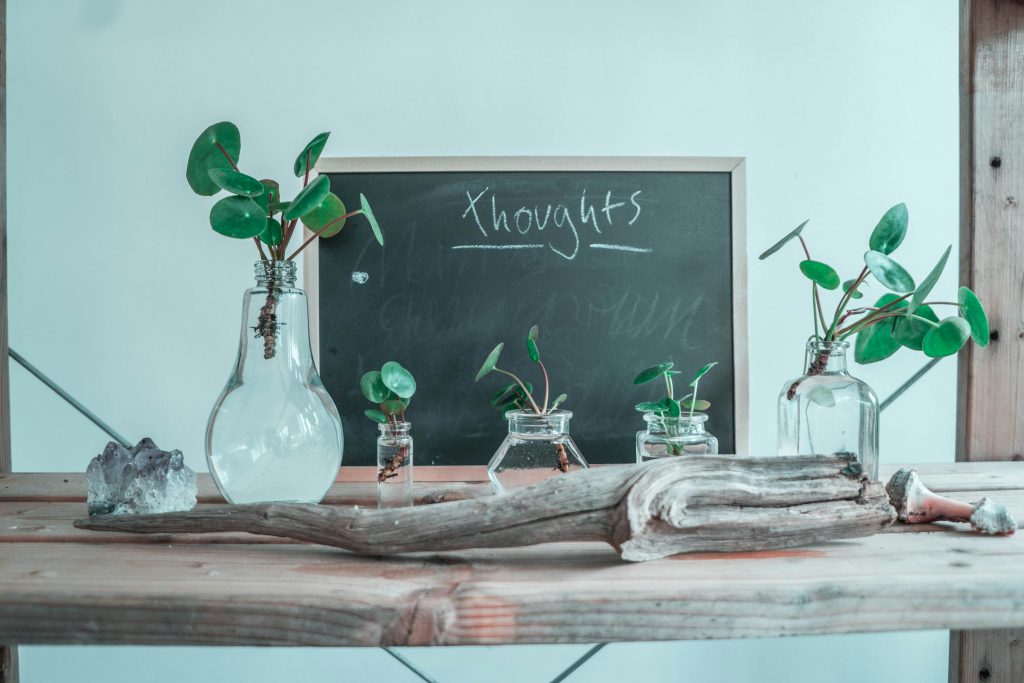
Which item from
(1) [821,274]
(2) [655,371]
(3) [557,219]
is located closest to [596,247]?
(3) [557,219]

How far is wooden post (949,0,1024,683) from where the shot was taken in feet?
2.86

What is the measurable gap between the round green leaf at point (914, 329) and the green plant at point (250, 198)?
606 millimetres

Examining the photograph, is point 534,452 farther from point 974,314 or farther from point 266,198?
point 974,314

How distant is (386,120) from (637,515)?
0.86 meters

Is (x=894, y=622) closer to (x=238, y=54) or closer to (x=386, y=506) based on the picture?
(x=386, y=506)

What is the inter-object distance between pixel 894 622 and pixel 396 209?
82 centimetres

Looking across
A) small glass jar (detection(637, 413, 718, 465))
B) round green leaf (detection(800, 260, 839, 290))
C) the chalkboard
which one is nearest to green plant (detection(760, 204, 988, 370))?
round green leaf (detection(800, 260, 839, 290))

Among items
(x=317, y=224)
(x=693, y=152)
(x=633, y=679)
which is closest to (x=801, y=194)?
(x=693, y=152)

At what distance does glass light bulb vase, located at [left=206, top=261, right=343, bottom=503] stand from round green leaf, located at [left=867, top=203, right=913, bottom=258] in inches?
24.9

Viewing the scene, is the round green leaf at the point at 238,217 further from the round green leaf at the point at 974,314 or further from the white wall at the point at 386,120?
the round green leaf at the point at 974,314

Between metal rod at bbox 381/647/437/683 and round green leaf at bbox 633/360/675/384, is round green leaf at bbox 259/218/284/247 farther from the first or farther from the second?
metal rod at bbox 381/647/437/683

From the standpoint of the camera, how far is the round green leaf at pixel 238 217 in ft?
2.14

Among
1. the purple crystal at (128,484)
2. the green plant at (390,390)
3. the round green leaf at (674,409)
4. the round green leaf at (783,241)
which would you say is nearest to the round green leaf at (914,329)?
the round green leaf at (783,241)

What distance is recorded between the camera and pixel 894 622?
46 cm
